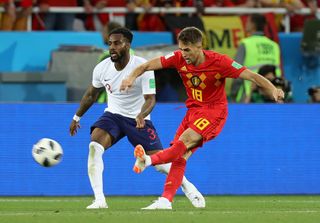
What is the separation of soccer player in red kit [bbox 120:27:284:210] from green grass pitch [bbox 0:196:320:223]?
0.51 metres

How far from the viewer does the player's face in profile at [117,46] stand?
42.7 ft

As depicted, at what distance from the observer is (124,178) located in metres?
16.1

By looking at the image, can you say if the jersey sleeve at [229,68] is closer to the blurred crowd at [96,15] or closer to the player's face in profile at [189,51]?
the player's face in profile at [189,51]

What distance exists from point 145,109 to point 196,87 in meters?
0.67

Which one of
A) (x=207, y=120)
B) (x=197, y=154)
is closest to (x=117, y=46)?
(x=207, y=120)

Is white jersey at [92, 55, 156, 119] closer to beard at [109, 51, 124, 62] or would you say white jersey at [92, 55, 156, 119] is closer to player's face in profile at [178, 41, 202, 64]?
beard at [109, 51, 124, 62]

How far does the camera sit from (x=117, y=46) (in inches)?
512

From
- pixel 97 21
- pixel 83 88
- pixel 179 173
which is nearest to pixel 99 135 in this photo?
pixel 179 173

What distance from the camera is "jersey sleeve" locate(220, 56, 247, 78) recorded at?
39.7 feet

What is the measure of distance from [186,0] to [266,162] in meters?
4.96

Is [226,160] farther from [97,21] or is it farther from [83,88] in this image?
[97,21]

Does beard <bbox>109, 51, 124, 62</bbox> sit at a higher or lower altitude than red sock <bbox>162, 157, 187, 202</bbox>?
higher

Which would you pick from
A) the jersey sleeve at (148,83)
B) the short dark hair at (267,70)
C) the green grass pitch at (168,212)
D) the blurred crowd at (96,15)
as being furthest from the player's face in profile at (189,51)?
the blurred crowd at (96,15)

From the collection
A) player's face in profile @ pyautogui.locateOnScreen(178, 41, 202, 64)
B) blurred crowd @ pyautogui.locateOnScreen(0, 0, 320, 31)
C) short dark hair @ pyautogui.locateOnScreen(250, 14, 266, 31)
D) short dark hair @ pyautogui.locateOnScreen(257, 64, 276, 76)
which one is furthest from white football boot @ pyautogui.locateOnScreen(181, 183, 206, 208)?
blurred crowd @ pyautogui.locateOnScreen(0, 0, 320, 31)
